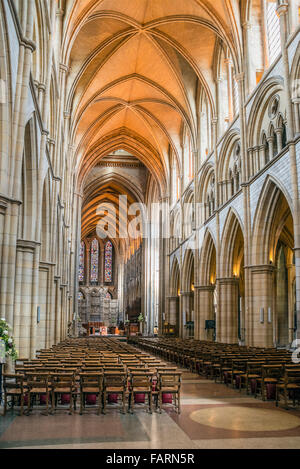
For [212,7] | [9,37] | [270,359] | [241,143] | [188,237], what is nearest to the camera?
[9,37]

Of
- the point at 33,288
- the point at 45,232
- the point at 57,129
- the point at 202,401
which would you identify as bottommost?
the point at 202,401

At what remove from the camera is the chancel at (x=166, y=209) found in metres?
8.83

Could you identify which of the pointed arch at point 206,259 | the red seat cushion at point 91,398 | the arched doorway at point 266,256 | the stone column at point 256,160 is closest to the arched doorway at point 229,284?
the arched doorway at point 266,256

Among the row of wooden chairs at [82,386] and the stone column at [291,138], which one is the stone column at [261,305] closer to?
the stone column at [291,138]

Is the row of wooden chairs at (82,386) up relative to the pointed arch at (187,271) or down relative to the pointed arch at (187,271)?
down

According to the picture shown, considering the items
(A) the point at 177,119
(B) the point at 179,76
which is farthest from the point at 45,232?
(A) the point at 177,119

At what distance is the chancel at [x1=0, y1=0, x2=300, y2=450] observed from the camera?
8.83 metres

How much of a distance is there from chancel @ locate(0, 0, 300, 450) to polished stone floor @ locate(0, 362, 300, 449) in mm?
54

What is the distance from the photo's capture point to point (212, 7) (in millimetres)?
24922

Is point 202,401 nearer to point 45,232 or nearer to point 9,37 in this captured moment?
point 9,37

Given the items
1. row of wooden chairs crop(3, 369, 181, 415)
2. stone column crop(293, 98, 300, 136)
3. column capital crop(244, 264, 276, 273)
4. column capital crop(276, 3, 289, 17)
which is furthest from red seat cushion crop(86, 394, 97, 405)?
column capital crop(276, 3, 289, 17)

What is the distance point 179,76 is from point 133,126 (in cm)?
1275

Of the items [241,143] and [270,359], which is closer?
[270,359]

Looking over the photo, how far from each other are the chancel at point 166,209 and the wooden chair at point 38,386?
0.16ft
